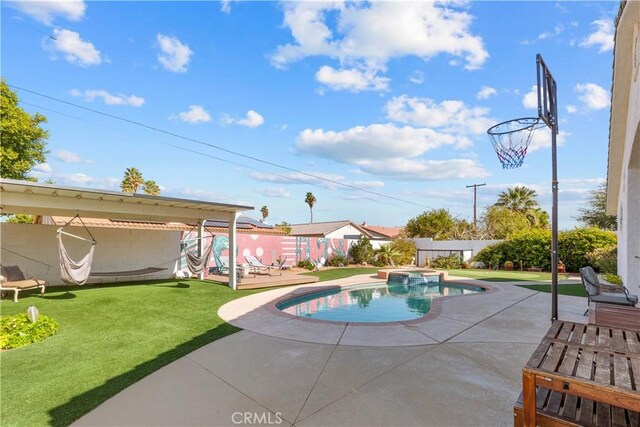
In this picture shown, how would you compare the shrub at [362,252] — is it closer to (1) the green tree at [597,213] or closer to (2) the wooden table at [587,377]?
(2) the wooden table at [587,377]

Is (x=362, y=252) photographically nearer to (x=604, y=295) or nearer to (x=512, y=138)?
(x=604, y=295)

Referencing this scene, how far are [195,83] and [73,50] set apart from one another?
15.3 feet

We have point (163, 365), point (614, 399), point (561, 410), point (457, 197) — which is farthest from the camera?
point (457, 197)

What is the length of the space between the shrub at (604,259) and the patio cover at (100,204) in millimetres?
15218

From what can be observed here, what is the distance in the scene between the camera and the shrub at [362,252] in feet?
67.1

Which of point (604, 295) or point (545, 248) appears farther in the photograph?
point (545, 248)

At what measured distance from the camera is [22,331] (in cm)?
521

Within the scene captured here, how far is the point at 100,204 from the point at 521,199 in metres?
34.9

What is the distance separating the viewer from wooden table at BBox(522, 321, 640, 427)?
195 cm

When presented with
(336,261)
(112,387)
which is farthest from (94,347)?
(336,261)

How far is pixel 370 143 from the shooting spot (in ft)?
70.3

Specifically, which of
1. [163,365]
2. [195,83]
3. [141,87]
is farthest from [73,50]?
[163,365]

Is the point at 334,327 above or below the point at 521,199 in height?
below

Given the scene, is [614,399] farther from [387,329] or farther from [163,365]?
[163,365]
